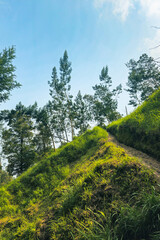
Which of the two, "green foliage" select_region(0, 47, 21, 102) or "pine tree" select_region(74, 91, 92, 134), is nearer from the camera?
"green foliage" select_region(0, 47, 21, 102)

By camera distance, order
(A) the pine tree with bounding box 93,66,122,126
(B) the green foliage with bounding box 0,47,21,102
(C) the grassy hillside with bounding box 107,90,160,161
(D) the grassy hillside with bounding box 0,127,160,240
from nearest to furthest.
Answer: (D) the grassy hillside with bounding box 0,127,160,240 < (C) the grassy hillside with bounding box 107,90,160,161 < (B) the green foliage with bounding box 0,47,21,102 < (A) the pine tree with bounding box 93,66,122,126

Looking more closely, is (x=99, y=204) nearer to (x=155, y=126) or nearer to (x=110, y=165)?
(x=110, y=165)

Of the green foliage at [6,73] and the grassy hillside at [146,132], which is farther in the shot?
the green foliage at [6,73]

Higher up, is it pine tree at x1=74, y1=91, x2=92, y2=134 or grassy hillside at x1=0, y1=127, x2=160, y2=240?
pine tree at x1=74, y1=91, x2=92, y2=134

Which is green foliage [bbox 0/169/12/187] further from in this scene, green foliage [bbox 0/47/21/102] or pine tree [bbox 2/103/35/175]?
green foliage [bbox 0/47/21/102]

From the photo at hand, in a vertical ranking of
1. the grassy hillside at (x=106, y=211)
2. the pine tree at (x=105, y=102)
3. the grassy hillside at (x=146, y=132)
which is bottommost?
the grassy hillside at (x=106, y=211)

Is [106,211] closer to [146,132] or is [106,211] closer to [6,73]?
[146,132]

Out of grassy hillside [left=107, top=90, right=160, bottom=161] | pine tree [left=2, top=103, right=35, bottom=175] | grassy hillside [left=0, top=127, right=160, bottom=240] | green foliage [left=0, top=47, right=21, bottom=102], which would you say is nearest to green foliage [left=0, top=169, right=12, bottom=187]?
pine tree [left=2, top=103, right=35, bottom=175]

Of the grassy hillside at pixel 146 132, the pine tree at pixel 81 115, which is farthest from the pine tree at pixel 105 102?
the grassy hillside at pixel 146 132

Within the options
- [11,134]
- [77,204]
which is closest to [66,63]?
[11,134]

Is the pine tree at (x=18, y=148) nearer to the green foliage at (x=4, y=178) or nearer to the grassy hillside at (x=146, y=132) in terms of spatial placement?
the grassy hillside at (x=146, y=132)

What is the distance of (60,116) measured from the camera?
28.7 metres

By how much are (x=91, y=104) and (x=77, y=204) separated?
32.1 m

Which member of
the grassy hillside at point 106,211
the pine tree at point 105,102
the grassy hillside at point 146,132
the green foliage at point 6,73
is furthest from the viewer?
the pine tree at point 105,102
